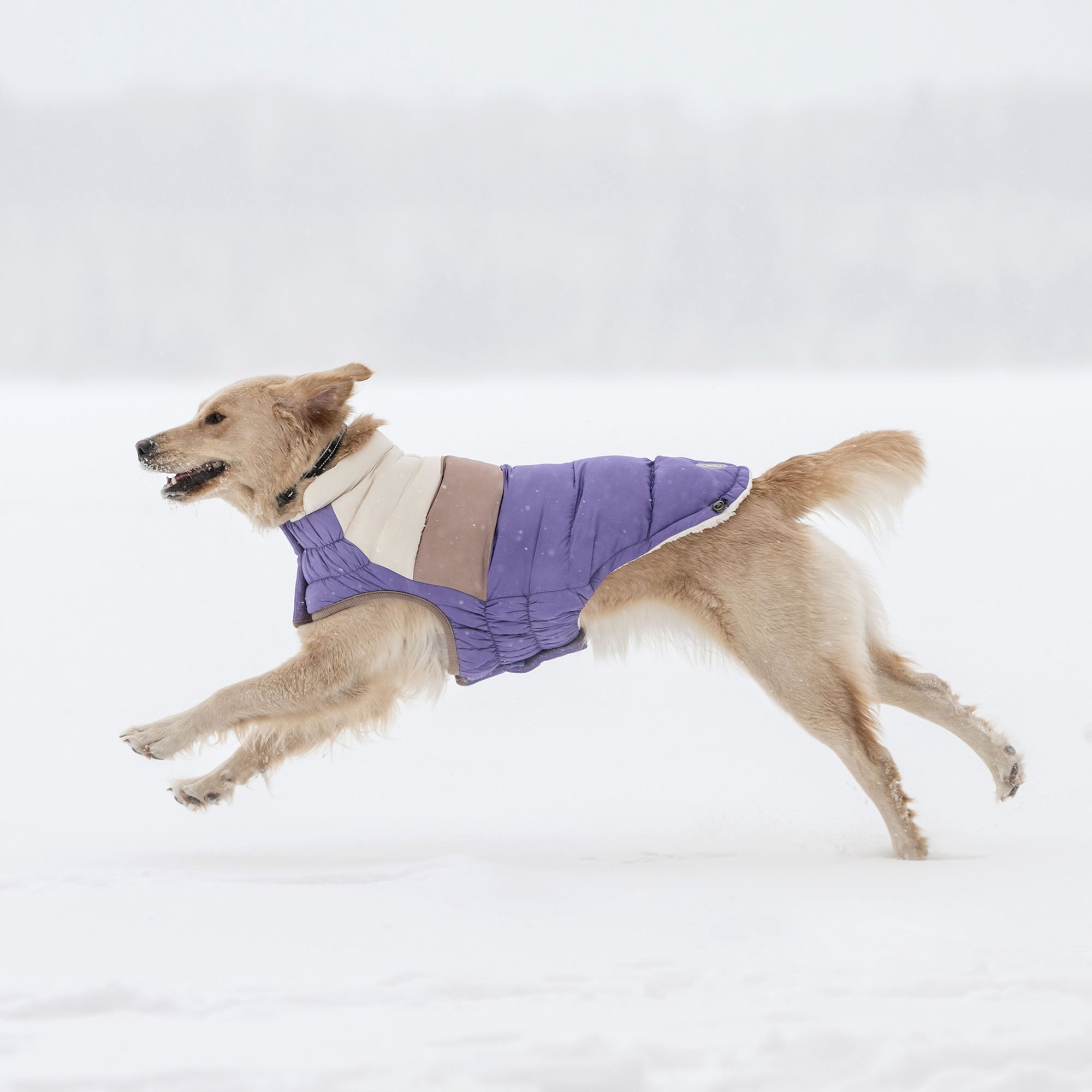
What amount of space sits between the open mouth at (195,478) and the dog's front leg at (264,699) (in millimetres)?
724

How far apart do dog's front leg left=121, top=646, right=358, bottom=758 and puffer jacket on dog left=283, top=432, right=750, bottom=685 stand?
0.60 feet

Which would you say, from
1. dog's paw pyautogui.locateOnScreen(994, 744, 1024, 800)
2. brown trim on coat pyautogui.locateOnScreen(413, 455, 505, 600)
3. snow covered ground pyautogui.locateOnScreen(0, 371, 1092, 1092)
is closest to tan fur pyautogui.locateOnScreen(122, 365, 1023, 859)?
dog's paw pyautogui.locateOnScreen(994, 744, 1024, 800)

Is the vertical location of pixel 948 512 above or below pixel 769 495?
above

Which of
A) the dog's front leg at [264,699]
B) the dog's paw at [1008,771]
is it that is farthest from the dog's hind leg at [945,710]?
the dog's front leg at [264,699]

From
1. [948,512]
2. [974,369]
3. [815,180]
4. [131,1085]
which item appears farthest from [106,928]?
[815,180]

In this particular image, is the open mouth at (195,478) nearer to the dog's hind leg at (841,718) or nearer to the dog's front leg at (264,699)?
the dog's front leg at (264,699)

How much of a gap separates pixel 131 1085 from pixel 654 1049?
2.86ft

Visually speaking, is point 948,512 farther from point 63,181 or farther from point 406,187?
point 63,181

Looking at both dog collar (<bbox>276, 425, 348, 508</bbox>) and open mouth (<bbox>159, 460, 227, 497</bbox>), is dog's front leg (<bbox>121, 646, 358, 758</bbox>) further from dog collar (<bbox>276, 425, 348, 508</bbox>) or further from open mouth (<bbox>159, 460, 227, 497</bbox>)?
open mouth (<bbox>159, 460, 227, 497</bbox>)

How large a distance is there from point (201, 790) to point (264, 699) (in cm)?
54

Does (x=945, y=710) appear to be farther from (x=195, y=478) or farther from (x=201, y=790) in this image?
(x=195, y=478)

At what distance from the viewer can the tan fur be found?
3416 millimetres

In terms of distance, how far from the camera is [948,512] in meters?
7.95

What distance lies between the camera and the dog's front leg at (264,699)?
3.42 meters
